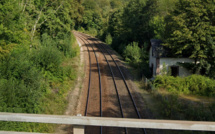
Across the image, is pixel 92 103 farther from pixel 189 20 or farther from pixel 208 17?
pixel 208 17

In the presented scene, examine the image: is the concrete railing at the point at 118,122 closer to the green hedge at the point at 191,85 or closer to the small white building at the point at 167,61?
the green hedge at the point at 191,85

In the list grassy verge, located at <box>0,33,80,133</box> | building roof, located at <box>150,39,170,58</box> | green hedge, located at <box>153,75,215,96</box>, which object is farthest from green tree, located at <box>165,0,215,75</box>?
grassy verge, located at <box>0,33,80,133</box>

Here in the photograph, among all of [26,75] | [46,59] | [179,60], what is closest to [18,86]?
[26,75]

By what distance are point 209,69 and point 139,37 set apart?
19.2 metres

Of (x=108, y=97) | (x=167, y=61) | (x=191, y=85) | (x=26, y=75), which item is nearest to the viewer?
(x=26, y=75)

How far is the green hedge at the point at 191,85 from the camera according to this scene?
61.9ft

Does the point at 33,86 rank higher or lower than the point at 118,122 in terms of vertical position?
lower

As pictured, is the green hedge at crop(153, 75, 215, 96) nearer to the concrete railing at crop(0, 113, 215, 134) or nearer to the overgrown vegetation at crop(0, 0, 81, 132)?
the overgrown vegetation at crop(0, 0, 81, 132)

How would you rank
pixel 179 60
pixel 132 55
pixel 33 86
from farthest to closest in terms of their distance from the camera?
pixel 132 55 → pixel 179 60 → pixel 33 86

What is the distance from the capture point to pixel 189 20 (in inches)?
798

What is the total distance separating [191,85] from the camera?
1925cm

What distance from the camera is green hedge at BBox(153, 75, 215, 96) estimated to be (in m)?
18.9

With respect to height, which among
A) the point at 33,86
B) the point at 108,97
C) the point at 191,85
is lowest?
the point at 108,97

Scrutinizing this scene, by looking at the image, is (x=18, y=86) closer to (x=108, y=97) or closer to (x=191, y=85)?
(x=108, y=97)
